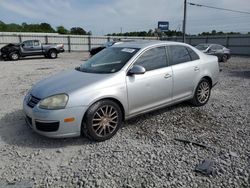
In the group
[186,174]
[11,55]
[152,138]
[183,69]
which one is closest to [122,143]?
[152,138]

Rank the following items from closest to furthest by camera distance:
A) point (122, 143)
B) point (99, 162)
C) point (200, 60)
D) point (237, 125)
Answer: point (99, 162), point (122, 143), point (237, 125), point (200, 60)

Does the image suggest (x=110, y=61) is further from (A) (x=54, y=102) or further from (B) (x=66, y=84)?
(A) (x=54, y=102)

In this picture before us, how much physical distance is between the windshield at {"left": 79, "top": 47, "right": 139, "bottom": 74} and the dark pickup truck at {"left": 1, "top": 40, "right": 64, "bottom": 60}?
15.6m

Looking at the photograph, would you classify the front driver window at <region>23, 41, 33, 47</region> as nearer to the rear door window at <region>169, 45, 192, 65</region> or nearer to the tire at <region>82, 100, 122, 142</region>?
the rear door window at <region>169, 45, 192, 65</region>

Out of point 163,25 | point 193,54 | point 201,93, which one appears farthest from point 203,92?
point 163,25

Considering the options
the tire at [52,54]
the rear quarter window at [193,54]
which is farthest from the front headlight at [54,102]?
the tire at [52,54]

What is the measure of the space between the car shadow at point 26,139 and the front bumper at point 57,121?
0.24 meters

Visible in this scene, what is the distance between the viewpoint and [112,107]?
11.4ft

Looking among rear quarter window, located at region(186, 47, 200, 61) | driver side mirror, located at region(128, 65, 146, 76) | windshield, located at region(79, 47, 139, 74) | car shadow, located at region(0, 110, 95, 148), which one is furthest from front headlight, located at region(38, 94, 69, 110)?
rear quarter window, located at region(186, 47, 200, 61)

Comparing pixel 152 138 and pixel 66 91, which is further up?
pixel 66 91

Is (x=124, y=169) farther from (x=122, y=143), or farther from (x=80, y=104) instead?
(x=80, y=104)

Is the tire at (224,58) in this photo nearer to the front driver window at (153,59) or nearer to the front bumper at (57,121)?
the front driver window at (153,59)

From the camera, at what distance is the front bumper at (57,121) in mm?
3104

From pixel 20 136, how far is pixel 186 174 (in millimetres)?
2675
